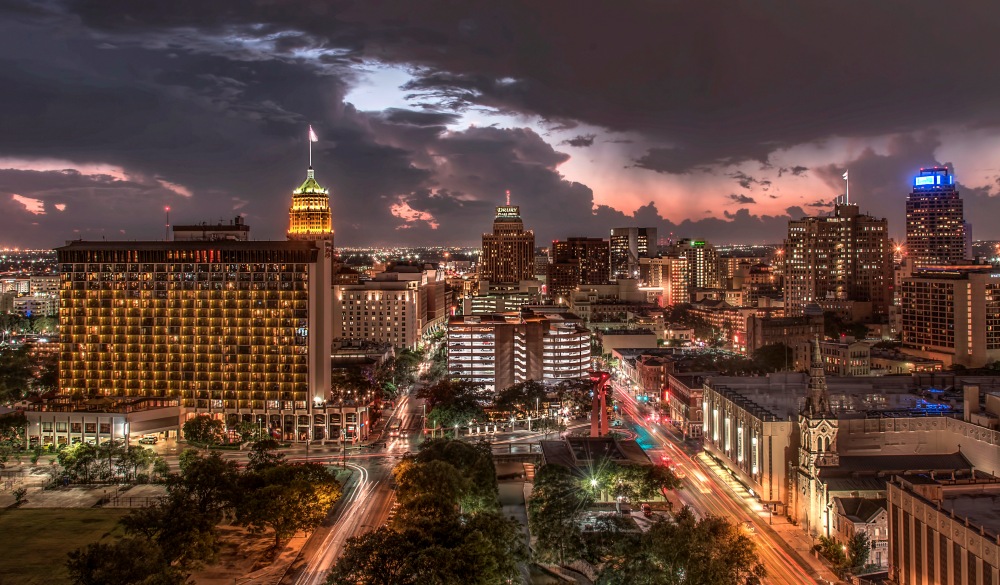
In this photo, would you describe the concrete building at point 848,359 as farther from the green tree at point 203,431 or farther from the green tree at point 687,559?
the green tree at point 203,431

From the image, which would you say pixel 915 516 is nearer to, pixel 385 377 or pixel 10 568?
pixel 10 568

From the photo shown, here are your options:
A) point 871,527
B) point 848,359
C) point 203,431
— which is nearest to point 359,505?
point 203,431

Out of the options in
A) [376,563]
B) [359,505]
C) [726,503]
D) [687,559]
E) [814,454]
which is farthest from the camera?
[359,505]

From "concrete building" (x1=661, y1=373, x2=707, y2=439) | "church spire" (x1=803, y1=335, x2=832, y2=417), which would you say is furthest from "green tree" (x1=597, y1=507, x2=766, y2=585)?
"concrete building" (x1=661, y1=373, x2=707, y2=439)

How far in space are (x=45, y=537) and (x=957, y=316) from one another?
475 feet

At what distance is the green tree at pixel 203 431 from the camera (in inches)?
3932

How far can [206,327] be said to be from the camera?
359ft

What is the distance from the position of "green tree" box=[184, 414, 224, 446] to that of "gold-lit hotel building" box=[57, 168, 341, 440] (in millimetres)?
6554

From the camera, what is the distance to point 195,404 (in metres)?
109

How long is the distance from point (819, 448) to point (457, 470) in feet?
104

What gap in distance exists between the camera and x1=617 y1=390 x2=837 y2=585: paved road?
199ft

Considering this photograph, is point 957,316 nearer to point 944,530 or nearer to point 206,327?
point 944,530

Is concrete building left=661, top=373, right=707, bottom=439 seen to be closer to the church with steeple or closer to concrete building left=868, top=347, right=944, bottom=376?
the church with steeple

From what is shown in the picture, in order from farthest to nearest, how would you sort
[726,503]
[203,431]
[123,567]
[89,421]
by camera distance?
[89,421] < [203,431] < [726,503] < [123,567]
